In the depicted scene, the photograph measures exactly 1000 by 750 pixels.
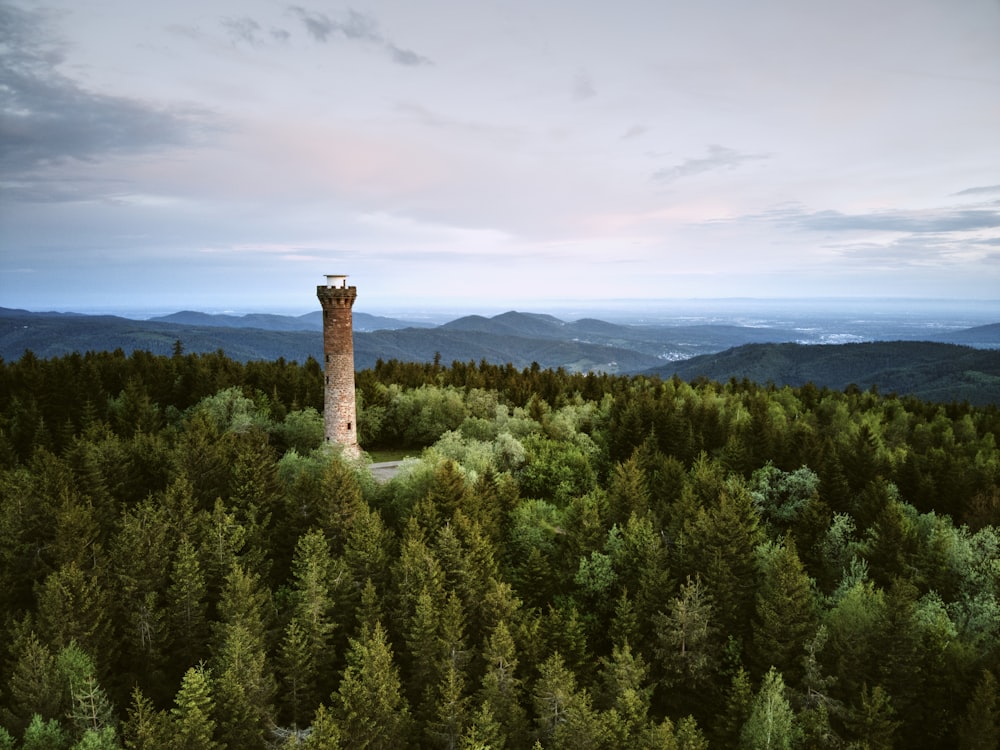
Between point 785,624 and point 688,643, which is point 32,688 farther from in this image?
point 785,624

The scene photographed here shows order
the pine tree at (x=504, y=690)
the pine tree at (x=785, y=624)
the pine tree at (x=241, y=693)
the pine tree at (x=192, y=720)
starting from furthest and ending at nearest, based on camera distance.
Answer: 1. the pine tree at (x=785, y=624)
2. the pine tree at (x=504, y=690)
3. the pine tree at (x=241, y=693)
4. the pine tree at (x=192, y=720)

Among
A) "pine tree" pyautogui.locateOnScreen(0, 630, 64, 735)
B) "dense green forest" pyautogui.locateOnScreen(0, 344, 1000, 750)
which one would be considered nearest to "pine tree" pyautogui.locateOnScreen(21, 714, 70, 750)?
"dense green forest" pyautogui.locateOnScreen(0, 344, 1000, 750)

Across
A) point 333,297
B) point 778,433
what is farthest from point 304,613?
point 778,433

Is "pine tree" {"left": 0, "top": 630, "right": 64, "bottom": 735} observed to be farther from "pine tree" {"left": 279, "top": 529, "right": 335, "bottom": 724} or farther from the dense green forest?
"pine tree" {"left": 279, "top": 529, "right": 335, "bottom": 724}

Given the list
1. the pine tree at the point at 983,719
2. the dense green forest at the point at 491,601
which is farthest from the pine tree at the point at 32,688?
the pine tree at the point at 983,719

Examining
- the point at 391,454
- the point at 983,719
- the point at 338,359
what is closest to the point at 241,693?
the point at 338,359

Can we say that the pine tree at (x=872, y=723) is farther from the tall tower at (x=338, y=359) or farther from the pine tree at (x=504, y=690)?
the tall tower at (x=338, y=359)

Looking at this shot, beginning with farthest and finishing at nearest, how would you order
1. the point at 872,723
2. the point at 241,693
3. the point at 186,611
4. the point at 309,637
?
the point at 186,611
the point at 309,637
the point at 872,723
the point at 241,693
